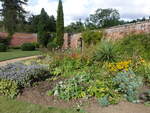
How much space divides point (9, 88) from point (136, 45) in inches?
222

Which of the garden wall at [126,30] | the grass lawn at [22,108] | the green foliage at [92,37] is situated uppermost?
the garden wall at [126,30]

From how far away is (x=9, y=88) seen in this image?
5578mm

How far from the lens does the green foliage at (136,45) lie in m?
8.65

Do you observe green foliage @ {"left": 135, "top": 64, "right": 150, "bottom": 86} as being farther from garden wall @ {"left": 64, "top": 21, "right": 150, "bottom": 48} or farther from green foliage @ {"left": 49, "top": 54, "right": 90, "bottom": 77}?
garden wall @ {"left": 64, "top": 21, "right": 150, "bottom": 48}

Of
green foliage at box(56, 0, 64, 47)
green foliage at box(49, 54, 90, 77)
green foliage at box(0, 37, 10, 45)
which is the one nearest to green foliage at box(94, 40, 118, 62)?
green foliage at box(49, 54, 90, 77)

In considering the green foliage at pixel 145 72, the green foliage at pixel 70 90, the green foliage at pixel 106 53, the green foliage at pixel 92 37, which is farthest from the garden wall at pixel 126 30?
the green foliage at pixel 70 90

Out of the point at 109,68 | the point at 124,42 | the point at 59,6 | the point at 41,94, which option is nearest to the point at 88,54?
the point at 109,68

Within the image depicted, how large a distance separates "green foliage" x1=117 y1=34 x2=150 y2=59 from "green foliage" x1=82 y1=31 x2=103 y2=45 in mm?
3921

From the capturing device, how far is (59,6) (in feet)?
71.3

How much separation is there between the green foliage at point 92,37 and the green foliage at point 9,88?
8.76m

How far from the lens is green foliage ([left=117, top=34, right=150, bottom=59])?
28.4 feet

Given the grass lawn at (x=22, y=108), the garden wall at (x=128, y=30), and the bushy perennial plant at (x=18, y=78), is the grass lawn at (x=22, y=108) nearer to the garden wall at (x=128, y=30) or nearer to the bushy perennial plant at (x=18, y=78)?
the bushy perennial plant at (x=18, y=78)

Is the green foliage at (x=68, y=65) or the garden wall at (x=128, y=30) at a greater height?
the garden wall at (x=128, y=30)

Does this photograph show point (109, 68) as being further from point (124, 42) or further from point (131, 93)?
point (124, 42)
